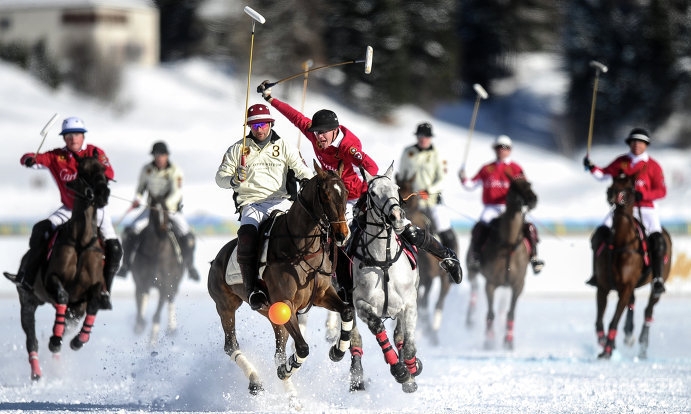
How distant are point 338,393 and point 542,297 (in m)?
10.9

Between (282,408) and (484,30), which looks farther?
(484,30)

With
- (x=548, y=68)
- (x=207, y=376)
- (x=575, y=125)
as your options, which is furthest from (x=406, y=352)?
(x=548, y=68)

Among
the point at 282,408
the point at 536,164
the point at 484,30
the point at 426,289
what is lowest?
the point at 282,408

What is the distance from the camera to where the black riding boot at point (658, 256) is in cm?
1408

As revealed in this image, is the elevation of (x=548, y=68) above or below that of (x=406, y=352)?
above

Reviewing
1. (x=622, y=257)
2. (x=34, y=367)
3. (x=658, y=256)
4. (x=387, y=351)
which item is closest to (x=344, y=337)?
(x=387, y=351)

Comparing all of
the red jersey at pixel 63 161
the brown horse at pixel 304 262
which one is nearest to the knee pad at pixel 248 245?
the brown horse at pixel 304 262

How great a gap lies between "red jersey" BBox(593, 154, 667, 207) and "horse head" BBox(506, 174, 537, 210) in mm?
1025

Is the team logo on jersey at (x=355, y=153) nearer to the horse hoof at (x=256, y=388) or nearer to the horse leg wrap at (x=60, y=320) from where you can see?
the horse hoof at (x=256, y=388)

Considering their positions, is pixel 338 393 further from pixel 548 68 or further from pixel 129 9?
pixel 548 68

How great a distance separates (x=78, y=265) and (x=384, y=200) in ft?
12.1

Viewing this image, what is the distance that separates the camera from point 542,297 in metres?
21.0

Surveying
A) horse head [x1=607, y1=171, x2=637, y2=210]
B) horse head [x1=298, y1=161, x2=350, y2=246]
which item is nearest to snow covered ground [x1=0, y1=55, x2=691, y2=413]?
horse head [x1=298, y1=161, x2=350, y2=246]

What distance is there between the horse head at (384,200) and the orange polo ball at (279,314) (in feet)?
3.43
